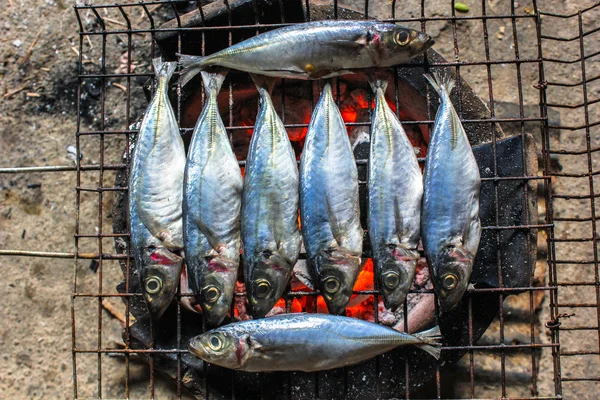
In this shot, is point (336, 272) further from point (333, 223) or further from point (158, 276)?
point (158, 276)

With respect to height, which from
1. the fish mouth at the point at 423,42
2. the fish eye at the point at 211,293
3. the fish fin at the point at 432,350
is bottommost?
the fish fin at the point at 432,350

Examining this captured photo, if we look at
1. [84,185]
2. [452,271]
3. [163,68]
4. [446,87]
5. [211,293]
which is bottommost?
[211,293]

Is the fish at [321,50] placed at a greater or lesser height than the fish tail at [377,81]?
greater

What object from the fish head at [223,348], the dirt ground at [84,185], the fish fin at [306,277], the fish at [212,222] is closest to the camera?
the fish head at [223,348]

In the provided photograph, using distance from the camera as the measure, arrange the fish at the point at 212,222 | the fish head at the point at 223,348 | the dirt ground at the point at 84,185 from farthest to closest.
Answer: the dirt ground at the point at 84,185
the fish at the point at 212,222
the fish head at the point at 223,348

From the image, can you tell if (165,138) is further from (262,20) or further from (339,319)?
(339,319)

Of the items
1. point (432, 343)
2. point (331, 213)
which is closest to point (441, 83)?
point (331, 213)

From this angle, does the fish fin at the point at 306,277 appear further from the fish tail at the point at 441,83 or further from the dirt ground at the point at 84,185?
the dirt ground at the point at 84,185

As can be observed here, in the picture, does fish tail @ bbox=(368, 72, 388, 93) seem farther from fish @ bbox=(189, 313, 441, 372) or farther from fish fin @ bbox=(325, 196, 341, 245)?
fish @ bbox=(189, 313, 441, 372)

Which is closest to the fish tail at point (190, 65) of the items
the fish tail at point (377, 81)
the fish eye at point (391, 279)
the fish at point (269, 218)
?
the fish at point (269, 218)
